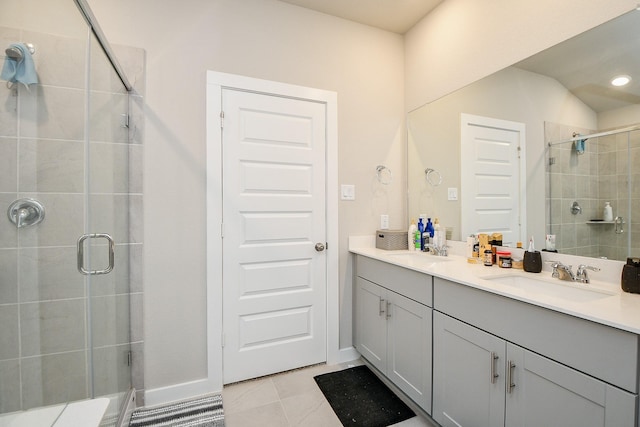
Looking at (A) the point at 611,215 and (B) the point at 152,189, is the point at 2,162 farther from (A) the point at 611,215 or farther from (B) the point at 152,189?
(A) the point at 611,215

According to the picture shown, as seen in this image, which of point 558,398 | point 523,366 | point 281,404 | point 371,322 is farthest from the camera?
point 371,322

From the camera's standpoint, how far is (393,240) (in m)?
2.24

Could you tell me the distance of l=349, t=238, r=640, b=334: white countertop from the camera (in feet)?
2.92

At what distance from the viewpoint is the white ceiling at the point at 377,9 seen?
2.12 metres

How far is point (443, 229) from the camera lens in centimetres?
213

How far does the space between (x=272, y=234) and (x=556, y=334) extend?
Answer: 1.60 meters

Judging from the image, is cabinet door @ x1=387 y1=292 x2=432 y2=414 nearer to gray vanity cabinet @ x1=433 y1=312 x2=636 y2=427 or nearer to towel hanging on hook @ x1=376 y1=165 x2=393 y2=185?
gray vanity cabinet @ x1=433 y1=312 x2=636 y2=427

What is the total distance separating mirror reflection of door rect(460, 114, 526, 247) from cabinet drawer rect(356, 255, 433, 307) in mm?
634

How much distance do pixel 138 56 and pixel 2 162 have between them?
1.07 m

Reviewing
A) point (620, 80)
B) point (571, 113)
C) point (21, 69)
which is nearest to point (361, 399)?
point (571, 113)

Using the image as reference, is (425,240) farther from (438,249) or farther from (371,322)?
(371,322)

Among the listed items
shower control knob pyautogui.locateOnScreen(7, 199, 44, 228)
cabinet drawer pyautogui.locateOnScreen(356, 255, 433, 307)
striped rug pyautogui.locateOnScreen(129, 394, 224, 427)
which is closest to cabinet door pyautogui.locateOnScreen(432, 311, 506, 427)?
cabinet drawer pyautogui.locateOnScreen(356, 255, 433, 307)

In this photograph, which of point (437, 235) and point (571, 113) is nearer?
point (571, 113)

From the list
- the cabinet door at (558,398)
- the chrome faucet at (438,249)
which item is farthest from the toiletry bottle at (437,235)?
the cabinet door at (558,398)
